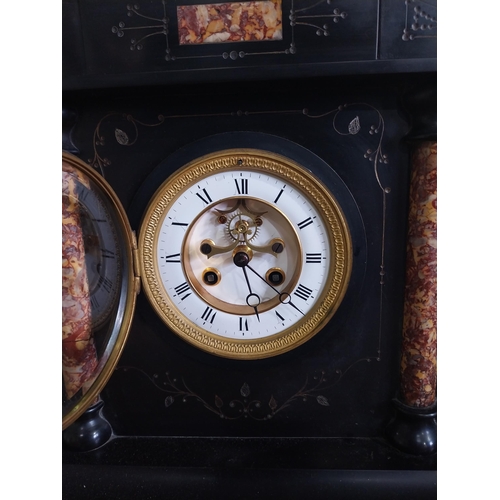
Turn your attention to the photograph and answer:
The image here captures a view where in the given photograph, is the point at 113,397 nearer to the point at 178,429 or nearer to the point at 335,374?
the point at 178,429

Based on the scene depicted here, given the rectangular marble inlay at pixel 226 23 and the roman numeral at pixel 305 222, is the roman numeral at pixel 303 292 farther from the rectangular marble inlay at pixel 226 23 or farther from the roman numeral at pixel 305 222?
the rectangular marble inlay at pixel 226 23

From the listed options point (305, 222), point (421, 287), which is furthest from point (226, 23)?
point (421, 287)

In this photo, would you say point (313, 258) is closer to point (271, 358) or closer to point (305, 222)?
point (305, 222)

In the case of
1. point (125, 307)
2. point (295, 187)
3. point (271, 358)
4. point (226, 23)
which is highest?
point (226, 23)

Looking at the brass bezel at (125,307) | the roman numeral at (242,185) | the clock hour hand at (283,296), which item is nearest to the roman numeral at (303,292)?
the clock hour hand at (283,296)

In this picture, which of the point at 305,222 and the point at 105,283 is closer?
the point at 105,283

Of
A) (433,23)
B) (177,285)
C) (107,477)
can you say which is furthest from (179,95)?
(107,477)

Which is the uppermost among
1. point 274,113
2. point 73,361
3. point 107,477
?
point 274,113
